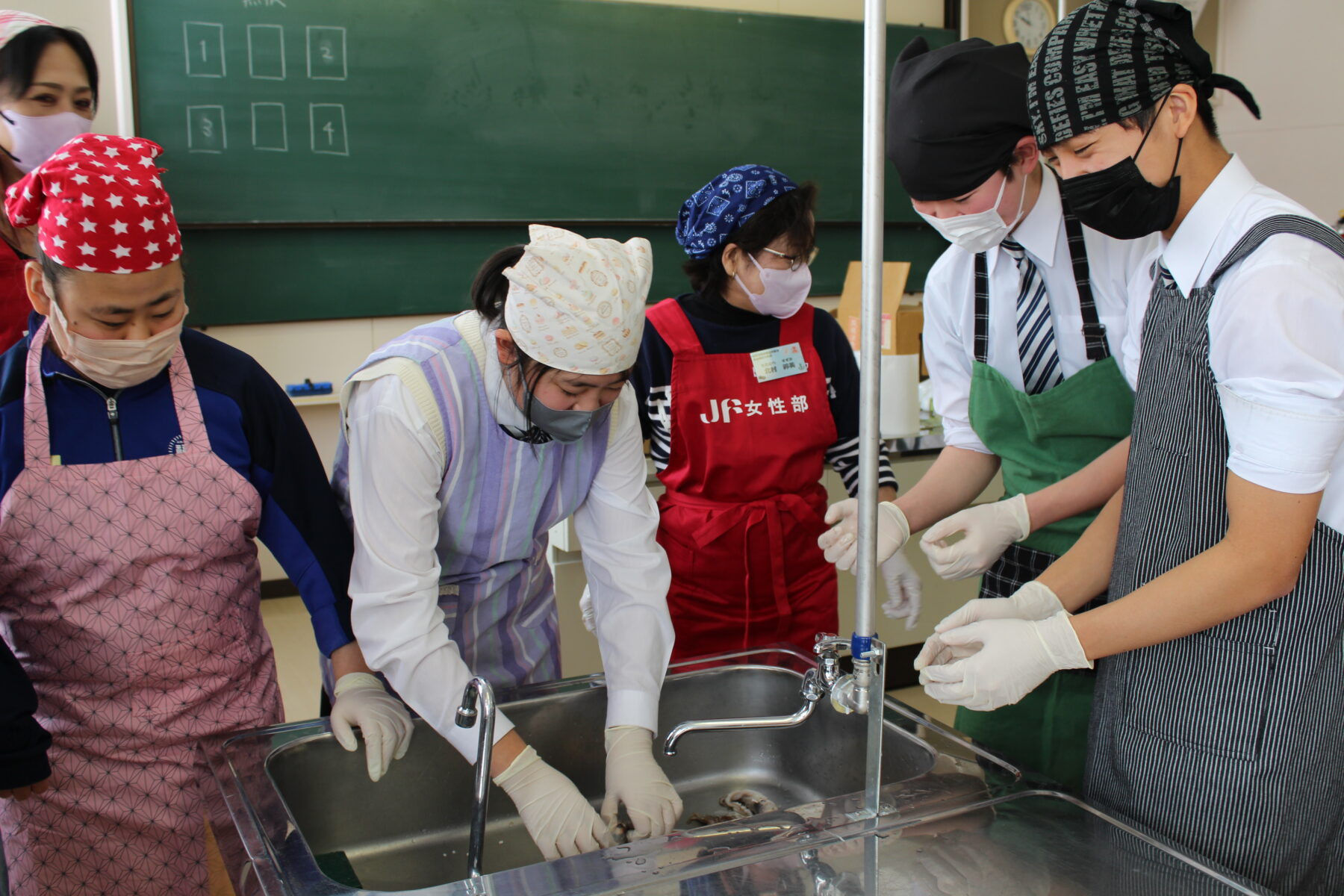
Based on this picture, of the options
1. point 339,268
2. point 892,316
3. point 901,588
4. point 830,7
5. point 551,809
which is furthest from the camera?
point 830,7

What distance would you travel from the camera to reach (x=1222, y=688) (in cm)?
97

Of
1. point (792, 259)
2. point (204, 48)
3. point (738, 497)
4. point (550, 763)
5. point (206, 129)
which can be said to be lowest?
point (550, 763)

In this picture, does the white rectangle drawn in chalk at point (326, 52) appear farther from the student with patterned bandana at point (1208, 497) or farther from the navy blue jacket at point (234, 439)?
the student with patterned bandana at point (1208, 497)

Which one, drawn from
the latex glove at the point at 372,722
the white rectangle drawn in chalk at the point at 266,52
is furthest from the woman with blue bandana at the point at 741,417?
the white rectangle drawn in chalk at the point at 266,52

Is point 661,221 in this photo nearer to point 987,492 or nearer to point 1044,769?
point 987,492

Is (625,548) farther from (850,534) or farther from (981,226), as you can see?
(981,226)

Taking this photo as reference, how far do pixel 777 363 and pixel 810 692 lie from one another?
95cm

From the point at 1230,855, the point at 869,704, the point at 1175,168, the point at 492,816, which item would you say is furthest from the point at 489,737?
the point at 1175,168

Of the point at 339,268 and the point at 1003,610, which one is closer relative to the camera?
the point at 1003,610

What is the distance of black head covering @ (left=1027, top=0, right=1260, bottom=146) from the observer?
38.2 inches

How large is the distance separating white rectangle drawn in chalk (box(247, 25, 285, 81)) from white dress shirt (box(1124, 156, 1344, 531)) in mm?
3241

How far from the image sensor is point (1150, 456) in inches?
41.2

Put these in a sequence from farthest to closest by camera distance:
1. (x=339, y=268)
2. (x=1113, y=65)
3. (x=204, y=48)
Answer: (x=339, y=268) < (x=204, y=48) < (x=1113, y=65)

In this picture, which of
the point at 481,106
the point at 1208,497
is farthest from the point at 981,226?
the point at 481,106
